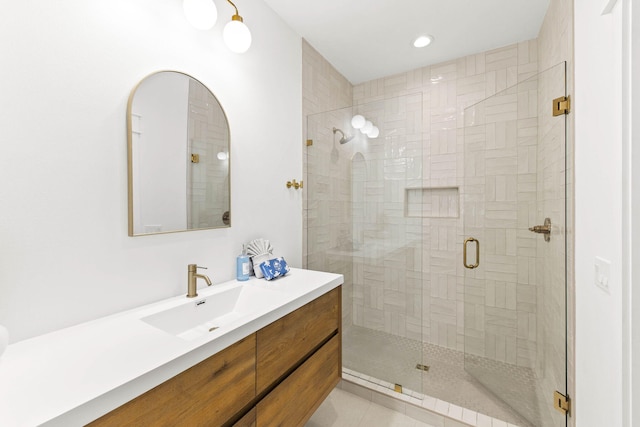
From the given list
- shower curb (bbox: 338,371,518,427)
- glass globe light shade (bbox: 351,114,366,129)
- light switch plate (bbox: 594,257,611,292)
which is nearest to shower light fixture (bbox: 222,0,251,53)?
glass globe light shade (bbox: 351,114,366,129)

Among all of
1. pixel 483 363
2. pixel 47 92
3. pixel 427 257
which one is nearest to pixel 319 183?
pixel 427 257

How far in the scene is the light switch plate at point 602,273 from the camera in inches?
39.2

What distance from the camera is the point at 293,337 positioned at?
4.17 ft

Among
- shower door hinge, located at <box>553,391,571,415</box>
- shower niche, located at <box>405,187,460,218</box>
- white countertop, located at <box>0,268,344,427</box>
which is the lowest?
shower door hinge, located at <box>553,391,571,415</box>

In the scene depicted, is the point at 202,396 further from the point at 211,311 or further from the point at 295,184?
the point at 295,184

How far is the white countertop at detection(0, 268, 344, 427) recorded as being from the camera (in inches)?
23.3

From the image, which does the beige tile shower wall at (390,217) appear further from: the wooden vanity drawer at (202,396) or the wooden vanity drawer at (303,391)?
the wooden vanity drawer at (202,396)

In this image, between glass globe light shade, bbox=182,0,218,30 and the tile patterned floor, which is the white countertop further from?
glass globe light shade, bbox=182,0,218,30

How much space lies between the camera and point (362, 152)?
2188 mm

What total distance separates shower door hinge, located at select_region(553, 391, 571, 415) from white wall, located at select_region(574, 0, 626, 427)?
8 cm

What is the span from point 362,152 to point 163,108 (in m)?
1.38

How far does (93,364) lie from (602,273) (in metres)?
1.67

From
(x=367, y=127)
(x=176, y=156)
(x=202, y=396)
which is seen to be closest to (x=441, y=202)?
(x=367, y=127)

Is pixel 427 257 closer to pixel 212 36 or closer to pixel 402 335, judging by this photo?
pixel 402 335
